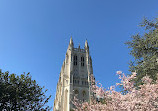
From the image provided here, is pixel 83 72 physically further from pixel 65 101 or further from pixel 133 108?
pixel 133 108

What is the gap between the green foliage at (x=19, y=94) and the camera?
13484 mm

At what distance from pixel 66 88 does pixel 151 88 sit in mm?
43645

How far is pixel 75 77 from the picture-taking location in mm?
52750

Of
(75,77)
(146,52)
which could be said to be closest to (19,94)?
(146,52)

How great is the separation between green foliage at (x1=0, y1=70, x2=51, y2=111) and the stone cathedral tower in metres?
30.5

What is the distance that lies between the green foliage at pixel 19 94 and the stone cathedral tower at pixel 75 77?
3048cm

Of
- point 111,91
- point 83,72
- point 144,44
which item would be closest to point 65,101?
point 83,72

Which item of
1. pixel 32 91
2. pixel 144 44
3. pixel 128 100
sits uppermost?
pixel 144 44

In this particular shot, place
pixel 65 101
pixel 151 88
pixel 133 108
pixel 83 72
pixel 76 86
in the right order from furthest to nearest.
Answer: pixel 83 72 < pixel 76 86 < pixel 65 101 < pixel 151 88 < pixel 133 108

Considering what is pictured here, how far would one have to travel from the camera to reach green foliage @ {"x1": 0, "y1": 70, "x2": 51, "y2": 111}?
1348 cm

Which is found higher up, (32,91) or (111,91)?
(32,91)

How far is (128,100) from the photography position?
25.6 ft

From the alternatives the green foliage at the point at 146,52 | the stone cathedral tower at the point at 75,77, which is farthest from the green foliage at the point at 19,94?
the stone cathedral tower at the point at 75,77

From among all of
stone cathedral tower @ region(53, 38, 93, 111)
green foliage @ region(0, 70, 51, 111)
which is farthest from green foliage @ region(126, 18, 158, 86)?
stone cathedral tower @ region(53, 38, 93, 111)
